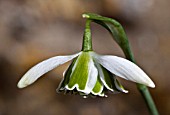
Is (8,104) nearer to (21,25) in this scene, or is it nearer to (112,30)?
(21,25)

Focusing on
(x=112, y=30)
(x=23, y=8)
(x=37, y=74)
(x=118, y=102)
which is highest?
(x=23, y=8)

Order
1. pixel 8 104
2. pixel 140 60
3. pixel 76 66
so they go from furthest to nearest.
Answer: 1. pixel 140 60
2. pixel 8 104
3. pixel 76 66

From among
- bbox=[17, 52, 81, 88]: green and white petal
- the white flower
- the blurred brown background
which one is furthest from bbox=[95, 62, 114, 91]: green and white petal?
the blurred brown background

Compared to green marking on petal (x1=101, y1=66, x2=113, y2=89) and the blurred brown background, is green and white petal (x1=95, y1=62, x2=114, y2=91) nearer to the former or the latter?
green marking on petal (x1=101, y1=66, x2=113, y2=89)

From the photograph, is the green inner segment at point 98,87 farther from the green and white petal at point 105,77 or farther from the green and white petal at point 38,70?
the green and white petal at point 38,70

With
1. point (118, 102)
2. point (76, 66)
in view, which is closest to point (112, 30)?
point (76, 66)

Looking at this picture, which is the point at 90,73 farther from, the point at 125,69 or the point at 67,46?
the point at 67,46

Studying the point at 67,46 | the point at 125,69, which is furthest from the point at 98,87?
the point at 67,46
